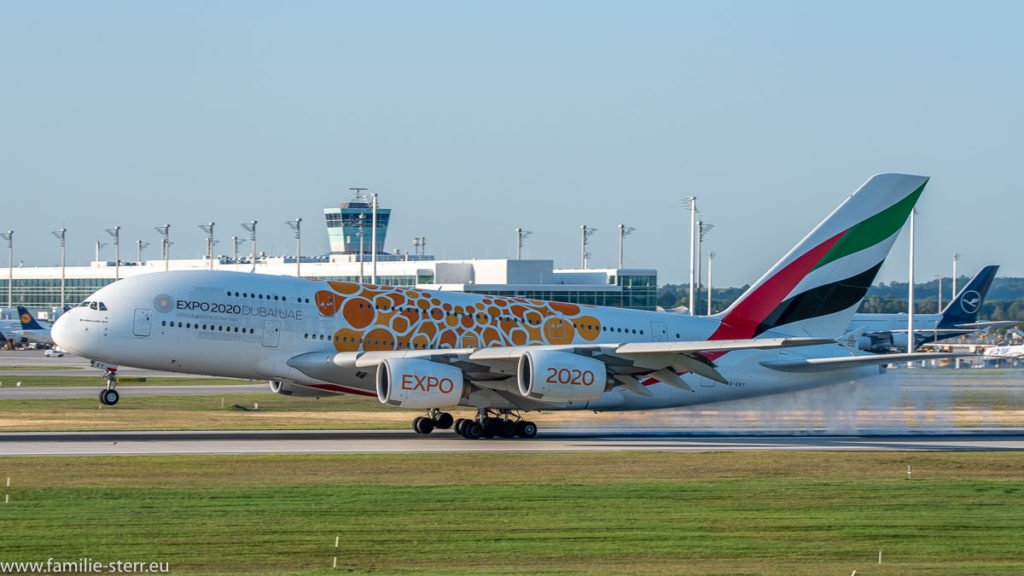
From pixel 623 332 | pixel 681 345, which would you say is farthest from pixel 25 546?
pixel 623 332

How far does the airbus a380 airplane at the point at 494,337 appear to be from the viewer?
3491cm

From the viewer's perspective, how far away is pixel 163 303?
35.6m

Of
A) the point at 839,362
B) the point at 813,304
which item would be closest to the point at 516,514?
the point at 839,362

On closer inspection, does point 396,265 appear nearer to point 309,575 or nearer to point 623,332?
point 623,332

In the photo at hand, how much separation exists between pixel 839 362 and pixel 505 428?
10598 mm

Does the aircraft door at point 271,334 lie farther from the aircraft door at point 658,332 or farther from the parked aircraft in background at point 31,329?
the parked aircraft in background at point 31,329

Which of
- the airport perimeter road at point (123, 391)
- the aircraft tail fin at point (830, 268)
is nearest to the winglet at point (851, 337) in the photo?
the aircraft tail fin at point (830, 268)

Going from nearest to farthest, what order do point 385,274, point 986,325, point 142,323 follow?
point 142,323 < point 986,325 < point 385,274

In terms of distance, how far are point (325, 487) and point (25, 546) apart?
7506 mm

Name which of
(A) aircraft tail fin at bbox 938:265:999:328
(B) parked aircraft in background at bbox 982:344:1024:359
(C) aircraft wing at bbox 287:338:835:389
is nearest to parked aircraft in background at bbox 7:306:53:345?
(A) aircraft tail fin at bbox 938:265:999:328

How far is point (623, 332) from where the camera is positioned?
4034cm

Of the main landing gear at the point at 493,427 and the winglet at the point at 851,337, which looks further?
the winglet at the point at 851,337

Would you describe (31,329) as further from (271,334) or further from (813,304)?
(813,304)

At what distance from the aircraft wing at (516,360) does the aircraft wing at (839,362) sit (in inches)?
89.7
